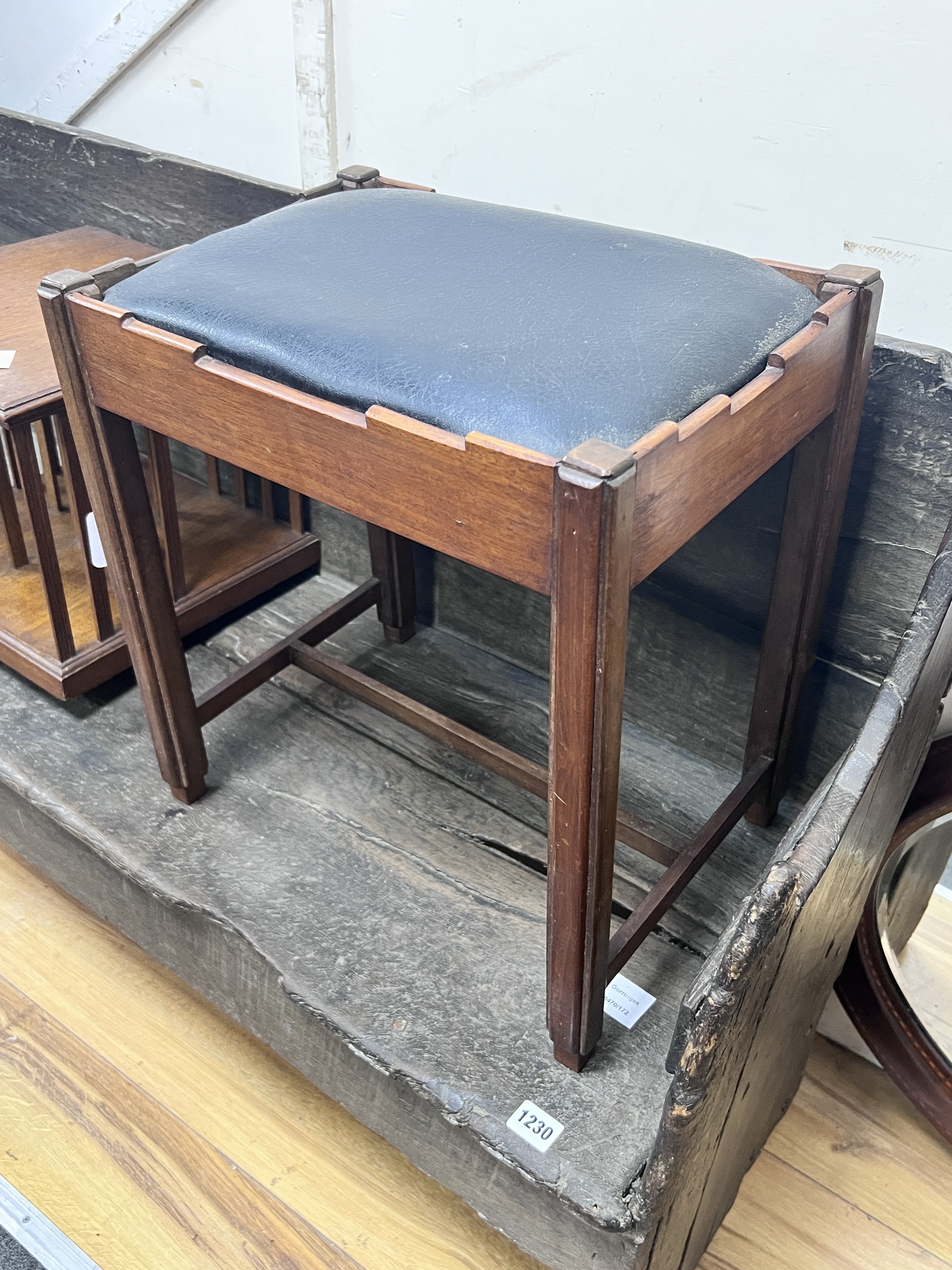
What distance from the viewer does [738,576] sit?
3.30 feet

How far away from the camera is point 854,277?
76cm

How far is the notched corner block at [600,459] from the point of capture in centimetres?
54

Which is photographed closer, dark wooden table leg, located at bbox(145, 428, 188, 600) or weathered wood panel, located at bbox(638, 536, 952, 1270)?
weathered wood panel, located at bbox(638, 536, 952, 1270)

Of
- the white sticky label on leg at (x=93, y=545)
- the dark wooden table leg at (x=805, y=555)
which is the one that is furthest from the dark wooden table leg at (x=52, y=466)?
the dark wooden table leg at (x=805, y=555)

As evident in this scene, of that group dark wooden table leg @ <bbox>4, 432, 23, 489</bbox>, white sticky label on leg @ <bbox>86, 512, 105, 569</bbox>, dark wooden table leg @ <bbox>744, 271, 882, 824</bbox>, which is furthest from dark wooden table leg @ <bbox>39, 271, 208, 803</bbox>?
dark wooden table leg @ <bbox>744, 271, 882, 824</bbox>

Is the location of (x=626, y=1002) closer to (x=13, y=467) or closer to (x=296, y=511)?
(x=296, y=511)

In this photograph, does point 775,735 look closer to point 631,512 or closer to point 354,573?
point 631,512

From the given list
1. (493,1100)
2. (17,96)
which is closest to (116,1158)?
(493,1100)

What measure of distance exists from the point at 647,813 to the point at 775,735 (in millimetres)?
170

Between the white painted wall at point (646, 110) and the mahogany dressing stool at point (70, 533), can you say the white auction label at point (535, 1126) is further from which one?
the white painted wall at point (646, 110)

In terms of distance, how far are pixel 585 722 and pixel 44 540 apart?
694mm

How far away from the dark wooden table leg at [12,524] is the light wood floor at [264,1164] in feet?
1.65

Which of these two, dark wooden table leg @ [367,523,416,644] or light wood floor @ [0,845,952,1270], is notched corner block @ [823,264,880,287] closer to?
dark wooden table leg @ [367,523,416,644]

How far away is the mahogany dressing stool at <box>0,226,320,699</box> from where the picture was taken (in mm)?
1068
